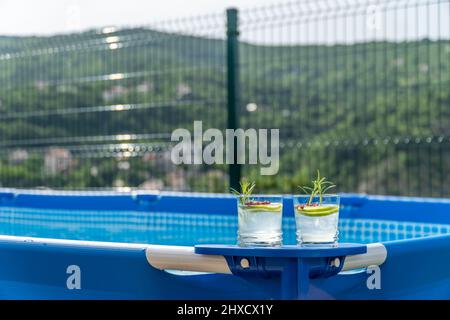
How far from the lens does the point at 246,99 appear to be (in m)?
8.41

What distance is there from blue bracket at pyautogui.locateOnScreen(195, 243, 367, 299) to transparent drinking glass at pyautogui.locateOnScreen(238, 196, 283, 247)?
0.24 feet

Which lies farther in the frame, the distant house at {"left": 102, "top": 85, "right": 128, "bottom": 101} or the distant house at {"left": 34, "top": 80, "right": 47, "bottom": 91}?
the distant house at {"left": 34, "top": 80, "right": 47, "bottom": 91}

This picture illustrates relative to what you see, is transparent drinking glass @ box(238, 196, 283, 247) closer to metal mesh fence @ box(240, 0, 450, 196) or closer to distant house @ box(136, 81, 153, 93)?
metal mesh fence @ box(240, 0, 450, 196)

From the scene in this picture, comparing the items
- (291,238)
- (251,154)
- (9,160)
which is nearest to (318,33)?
(251,154)

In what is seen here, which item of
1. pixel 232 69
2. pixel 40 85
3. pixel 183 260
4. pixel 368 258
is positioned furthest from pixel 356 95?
pixel 183 260

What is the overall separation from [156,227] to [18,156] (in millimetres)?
4568

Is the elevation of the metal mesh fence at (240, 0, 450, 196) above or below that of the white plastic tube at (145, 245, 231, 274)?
above

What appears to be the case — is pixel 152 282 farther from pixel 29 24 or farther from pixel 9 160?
pixel 29 24

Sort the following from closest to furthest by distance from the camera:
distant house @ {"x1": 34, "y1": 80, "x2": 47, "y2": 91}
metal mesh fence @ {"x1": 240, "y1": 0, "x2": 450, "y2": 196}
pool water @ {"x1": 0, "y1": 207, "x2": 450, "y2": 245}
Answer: pool water @ {"x1": 0, "y1": 207, "x2": 450, "y2": 245} → metal mesh fence @ {"x1": 240, "y1": 0, "x2": 450, "y2": 196} → distant house @ {"x1": 34, "y1": 80, "x2": 47, "y2": 91}

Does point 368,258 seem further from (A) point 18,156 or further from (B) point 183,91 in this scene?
(A) point 18,156

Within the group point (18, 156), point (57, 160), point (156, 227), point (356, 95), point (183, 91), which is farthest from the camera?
point (18, 156)

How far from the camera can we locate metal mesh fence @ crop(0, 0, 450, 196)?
6.83 meters

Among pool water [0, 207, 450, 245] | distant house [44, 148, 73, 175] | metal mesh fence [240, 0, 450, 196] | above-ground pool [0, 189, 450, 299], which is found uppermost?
metal mesh fence [240, 0, 450, 196]

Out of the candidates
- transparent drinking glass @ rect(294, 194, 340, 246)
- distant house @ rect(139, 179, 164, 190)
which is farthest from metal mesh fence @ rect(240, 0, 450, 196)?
transparent drinking glass @ rect(294, 194, 340, 246)
